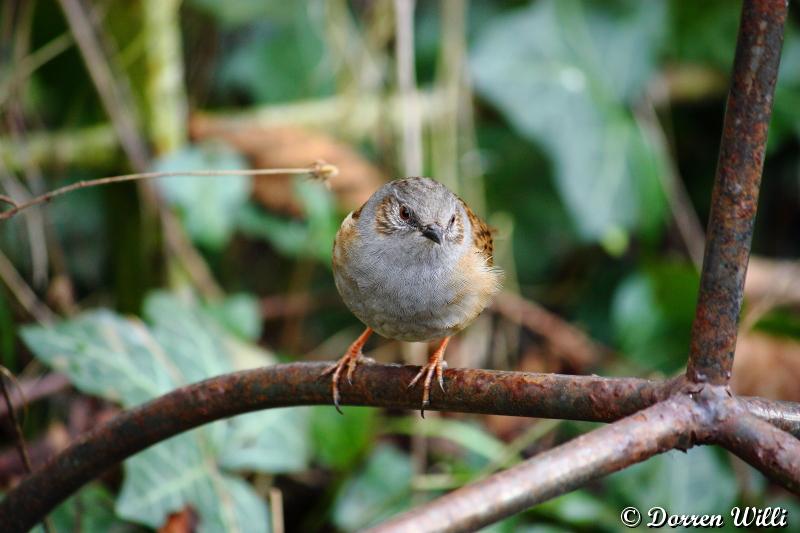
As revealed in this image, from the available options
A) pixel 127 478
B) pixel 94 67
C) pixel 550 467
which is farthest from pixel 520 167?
pixel 550 467

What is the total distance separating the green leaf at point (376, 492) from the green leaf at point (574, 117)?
1.56 m

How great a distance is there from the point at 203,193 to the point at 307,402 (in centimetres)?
232

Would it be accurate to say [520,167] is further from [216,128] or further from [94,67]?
[94,67]

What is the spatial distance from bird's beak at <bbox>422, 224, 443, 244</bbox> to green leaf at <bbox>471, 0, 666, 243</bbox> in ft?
6.28

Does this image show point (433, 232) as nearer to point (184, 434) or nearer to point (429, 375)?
point (429, 375)

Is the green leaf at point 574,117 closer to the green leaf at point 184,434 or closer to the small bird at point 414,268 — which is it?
the small bird at point 414,268

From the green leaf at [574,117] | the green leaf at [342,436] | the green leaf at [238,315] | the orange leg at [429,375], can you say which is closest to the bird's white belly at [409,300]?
the orange leg at [429,375]

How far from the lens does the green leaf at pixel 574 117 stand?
15.2ft

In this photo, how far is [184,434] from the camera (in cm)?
322

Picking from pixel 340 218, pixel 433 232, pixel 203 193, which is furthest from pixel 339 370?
pixel 340 218

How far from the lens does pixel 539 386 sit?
5.89ft

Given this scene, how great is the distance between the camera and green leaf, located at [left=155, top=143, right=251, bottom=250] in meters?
4.24

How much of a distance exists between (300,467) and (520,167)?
274 centimetres

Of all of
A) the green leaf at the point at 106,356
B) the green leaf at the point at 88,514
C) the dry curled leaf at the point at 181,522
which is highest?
the green leaf at the point at 106,356
